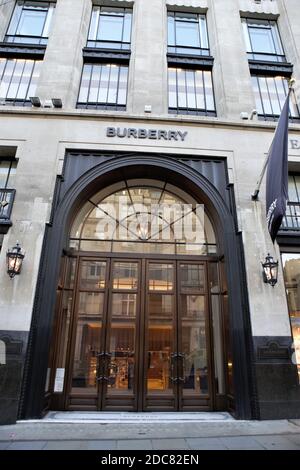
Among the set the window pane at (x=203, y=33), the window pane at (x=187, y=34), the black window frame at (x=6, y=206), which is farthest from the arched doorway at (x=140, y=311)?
the window pane at (x=203, y=33)

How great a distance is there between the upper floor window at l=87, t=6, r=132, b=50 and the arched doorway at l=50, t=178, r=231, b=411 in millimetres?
7062

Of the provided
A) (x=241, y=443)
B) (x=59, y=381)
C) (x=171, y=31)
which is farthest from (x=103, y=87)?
(x=241, y=443)

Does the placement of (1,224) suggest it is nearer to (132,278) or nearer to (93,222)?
(93,222)

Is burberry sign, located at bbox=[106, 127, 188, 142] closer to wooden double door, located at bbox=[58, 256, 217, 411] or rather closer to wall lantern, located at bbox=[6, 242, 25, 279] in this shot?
wooden double door, located at bbox=[58, 256, 217, 411]

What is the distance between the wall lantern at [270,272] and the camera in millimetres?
8305

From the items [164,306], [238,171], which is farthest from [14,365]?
[238,171]

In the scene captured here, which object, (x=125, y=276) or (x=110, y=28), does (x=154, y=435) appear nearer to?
(x=125, y=276)

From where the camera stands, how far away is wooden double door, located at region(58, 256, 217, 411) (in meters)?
8.15

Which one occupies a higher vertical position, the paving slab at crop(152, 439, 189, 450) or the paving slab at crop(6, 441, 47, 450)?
the paving slab at crop(152, 439, 189, 450)

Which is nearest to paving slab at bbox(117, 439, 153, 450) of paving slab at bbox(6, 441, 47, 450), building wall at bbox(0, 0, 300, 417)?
paving slab at bbox(6, 441, 47, 450)

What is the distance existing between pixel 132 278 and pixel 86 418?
4.01m

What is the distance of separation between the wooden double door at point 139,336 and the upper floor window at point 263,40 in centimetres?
1036

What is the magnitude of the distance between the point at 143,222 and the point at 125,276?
211 centimetres

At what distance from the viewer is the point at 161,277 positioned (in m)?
9.27
